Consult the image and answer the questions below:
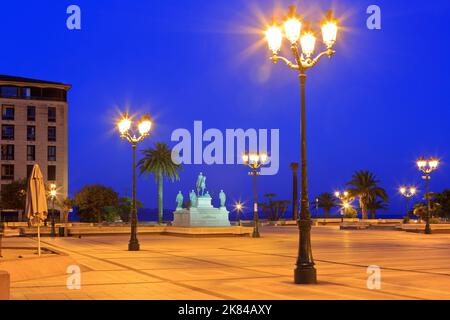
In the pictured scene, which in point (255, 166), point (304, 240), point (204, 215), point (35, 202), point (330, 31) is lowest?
point (204, 215)

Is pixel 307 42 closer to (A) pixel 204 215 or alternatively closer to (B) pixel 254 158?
(B) pixel 254 158

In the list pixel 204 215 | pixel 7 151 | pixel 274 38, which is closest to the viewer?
pixel 274 38

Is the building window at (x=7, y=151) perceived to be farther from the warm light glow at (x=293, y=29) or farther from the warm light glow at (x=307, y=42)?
the warm light glow at (x=293, y=29)

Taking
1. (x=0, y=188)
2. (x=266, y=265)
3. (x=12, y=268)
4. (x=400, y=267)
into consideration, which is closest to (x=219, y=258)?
(x=266, y=265)

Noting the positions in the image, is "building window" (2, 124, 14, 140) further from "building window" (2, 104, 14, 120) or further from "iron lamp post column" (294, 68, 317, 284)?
"iron lamp post column" (294, 68, 317, 284)

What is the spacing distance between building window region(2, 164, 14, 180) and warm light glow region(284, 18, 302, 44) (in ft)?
300

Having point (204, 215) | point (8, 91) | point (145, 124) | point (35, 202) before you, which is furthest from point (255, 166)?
point (8, 91)

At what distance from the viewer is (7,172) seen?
100562mm

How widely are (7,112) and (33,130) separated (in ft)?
15.7

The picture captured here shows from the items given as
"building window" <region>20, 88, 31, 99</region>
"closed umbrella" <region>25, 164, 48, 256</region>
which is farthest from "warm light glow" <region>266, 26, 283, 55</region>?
"building window" <region>20, 88, 31, 99</region>

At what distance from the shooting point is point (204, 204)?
55094 millimetres

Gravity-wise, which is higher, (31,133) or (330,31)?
(31,133)

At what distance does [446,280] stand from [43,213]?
11374 millimetres

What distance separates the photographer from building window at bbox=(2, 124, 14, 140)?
101 metres
